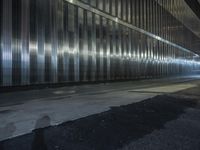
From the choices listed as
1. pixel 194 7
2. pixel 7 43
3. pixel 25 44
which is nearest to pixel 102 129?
pixel 7 43

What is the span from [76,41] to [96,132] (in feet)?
26.7

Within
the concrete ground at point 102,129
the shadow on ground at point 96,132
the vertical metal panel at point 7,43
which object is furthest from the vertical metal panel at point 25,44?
the shadow on ground at point 96,132

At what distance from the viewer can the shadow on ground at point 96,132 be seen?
2967mm

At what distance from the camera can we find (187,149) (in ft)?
9.71

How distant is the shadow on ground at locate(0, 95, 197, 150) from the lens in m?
2.97

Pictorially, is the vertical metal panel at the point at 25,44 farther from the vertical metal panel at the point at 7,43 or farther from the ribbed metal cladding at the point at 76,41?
the vertical metal panel at the point at 7,43

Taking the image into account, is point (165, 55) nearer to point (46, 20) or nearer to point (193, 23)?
point (193, 23)

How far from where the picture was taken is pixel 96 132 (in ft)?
11.7

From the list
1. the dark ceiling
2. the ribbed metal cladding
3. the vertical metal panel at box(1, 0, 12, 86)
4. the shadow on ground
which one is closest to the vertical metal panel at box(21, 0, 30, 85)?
the ribbed metal cladding

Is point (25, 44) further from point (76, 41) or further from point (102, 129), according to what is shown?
point (102, 129)

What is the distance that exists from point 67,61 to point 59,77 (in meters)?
1.01

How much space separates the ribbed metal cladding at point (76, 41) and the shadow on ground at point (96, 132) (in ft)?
15.5

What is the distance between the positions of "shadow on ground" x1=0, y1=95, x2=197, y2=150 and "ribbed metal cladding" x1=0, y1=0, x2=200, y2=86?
4720 millimetres

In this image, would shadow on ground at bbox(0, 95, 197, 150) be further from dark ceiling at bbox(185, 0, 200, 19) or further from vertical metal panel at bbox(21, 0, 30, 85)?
dark ceiling at bbox(185, 0, 200, 19)
